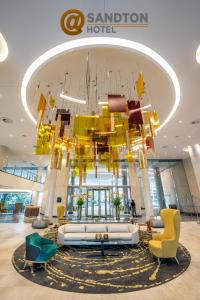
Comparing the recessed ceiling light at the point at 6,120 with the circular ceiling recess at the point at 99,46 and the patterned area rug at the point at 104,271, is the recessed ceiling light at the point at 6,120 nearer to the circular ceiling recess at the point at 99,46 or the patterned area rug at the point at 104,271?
the circular ceiling recess at the point at 99,46

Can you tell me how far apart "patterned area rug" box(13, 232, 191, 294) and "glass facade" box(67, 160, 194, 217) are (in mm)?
9565

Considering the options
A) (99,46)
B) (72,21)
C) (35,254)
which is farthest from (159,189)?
(72,21)

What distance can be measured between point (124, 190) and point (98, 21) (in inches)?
570

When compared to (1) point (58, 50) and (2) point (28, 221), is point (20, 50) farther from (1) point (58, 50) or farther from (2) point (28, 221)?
(2) point (28, 221)

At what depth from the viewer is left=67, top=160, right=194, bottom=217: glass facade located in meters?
15.2

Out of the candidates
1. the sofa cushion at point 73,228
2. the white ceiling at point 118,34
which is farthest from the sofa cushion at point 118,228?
the white ceiling at point 118,34

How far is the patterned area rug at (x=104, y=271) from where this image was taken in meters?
3.21

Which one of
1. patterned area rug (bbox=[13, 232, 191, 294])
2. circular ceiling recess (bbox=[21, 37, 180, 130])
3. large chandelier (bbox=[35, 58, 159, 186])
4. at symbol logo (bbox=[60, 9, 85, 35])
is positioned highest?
circular ceiling recess (bbox=[21, 37, 180, 130])

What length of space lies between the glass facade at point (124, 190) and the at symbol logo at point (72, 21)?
12.4 m

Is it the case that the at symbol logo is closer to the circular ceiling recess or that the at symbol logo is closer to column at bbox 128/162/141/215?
the circular ceiling recess

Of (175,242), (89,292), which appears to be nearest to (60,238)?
(89,292)

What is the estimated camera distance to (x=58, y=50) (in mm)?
4160

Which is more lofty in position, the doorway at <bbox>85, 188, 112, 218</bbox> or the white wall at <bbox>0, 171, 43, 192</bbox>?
the white wall at <bbox>0, 171, 43, 192</bbox>

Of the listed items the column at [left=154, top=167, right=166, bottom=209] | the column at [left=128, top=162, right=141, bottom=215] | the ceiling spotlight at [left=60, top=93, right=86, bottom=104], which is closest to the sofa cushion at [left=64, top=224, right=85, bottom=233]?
the ceiling spotlight at [left=60, top=93, right=86, bottom=104]
